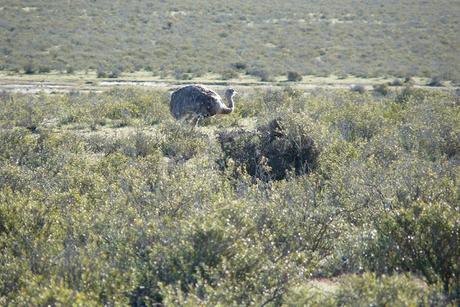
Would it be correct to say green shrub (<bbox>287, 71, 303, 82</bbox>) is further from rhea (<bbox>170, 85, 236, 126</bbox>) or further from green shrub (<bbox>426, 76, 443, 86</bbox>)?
rhea (<bbox>170, 85, 236, 126</bbox>)

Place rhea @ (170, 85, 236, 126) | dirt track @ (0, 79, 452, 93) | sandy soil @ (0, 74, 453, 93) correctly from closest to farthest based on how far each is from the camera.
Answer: rhea @ (170, 85, 236, 126) < dirt track @ (0, 79, 452, 93) < sandy soil @ (0, 74, 453, 93)

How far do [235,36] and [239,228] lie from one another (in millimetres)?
44168

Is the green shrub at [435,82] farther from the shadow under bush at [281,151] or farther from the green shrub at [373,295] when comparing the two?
the green shrub at [373,295]

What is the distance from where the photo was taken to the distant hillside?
41.2m

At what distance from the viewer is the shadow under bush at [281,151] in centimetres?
1116

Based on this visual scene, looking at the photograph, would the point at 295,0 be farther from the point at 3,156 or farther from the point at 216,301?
the point at 216,301

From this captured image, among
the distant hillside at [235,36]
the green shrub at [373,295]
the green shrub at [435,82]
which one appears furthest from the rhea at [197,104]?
the distant hillside at [235,36]

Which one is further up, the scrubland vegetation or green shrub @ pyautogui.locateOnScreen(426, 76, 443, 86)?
the scrubland vegetation

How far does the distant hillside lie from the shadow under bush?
83.2 feet

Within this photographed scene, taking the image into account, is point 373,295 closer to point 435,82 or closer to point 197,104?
point 197,104

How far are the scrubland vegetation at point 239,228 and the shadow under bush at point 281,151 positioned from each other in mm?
21

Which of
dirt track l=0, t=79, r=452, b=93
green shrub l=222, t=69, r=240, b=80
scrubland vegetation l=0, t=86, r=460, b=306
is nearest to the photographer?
scrubland vegetation l=0, t=86, r=460, b=306

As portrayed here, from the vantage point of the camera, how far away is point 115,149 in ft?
45.4

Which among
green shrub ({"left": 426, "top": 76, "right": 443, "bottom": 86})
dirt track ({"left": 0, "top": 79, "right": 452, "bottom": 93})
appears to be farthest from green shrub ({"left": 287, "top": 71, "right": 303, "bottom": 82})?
green shrub ({"left": 426, "top": 76, "right": 443, "bottom": 86})
